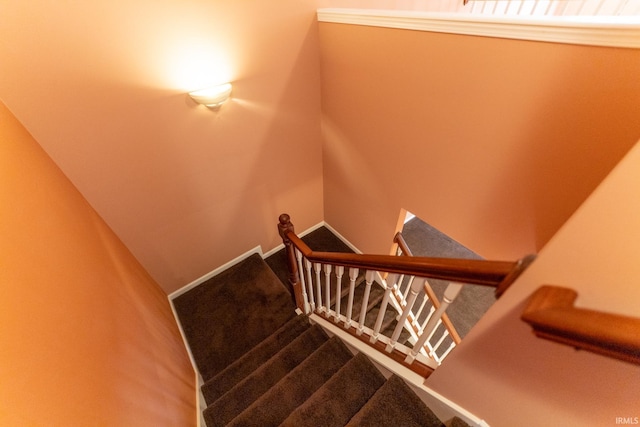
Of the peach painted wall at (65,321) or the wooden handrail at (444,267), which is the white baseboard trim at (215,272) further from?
the wooden handrail at (444,267)

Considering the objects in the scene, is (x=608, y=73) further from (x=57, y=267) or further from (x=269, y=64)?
(x=57, y=267)

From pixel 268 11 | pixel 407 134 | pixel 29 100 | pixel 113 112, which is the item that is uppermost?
pixel 268 11

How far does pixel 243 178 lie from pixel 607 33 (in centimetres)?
246

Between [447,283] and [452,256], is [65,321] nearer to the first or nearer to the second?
[447,283]

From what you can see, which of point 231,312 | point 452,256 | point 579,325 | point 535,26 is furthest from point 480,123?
point 452,256

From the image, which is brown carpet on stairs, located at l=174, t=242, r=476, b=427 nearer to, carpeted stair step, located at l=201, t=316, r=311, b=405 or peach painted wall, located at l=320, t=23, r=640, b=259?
carpeted stair step, located at l=201, t=316, r=311, b=405

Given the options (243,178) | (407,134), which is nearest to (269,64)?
(243,178)

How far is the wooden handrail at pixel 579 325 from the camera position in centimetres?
43

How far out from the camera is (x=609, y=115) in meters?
1.09

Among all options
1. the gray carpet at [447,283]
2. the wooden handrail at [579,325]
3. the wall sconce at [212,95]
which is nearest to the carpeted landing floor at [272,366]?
the wooden handrail at [579,325]

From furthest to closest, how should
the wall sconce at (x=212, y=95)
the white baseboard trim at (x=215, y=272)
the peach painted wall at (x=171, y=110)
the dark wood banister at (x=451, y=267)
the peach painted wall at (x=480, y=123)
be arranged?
the white baseboard trim at (x=215, y=272)
the wall sconce at (x=212, y=95)
the peach painted wall at (x=171, y=110)
the peach painted wall at (x=480, y=123)
the dark wood banister at (x=451, y=267)

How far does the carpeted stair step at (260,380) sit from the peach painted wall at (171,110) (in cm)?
136

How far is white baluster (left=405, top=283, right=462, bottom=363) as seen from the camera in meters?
0.85

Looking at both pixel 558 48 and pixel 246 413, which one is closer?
pixel 558 48
